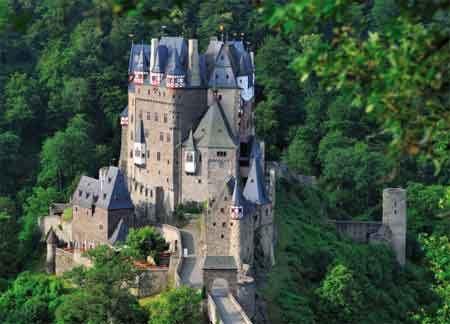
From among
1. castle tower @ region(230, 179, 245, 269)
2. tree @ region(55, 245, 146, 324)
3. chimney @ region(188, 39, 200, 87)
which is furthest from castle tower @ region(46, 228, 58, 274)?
castle tower @ region(230, 179, 245, 269)

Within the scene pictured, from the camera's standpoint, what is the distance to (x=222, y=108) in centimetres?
5325

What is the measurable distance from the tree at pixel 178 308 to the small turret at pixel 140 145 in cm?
1229

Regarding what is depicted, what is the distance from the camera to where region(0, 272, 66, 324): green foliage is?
1939 inches

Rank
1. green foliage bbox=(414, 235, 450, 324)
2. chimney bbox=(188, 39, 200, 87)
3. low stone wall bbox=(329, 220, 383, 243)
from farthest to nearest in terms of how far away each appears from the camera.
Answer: low stone wall bbox=(329, 220, 383, 243) < chimney bbox=(188, 39, 200, 87) < green foliage bbox=(414, 235, 450, 324)

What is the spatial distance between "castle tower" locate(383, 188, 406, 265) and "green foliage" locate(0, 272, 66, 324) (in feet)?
70.6

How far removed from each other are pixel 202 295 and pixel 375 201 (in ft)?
112

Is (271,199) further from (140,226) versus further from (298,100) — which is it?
(298,100)

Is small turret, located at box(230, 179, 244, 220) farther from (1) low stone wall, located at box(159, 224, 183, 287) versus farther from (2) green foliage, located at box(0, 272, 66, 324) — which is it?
(2) green foliage, located at box(0, 272, 66, 324)

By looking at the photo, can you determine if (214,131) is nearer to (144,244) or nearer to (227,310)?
(144,244)

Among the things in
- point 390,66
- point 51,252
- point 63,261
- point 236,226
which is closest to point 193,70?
point 236,226

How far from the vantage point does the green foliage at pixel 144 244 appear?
48.4 meters

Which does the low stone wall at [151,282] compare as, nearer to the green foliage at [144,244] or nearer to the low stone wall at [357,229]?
the green foliage at [144,244]

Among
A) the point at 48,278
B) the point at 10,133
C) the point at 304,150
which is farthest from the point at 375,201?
the point at 48,278

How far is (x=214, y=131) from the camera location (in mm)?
52406
